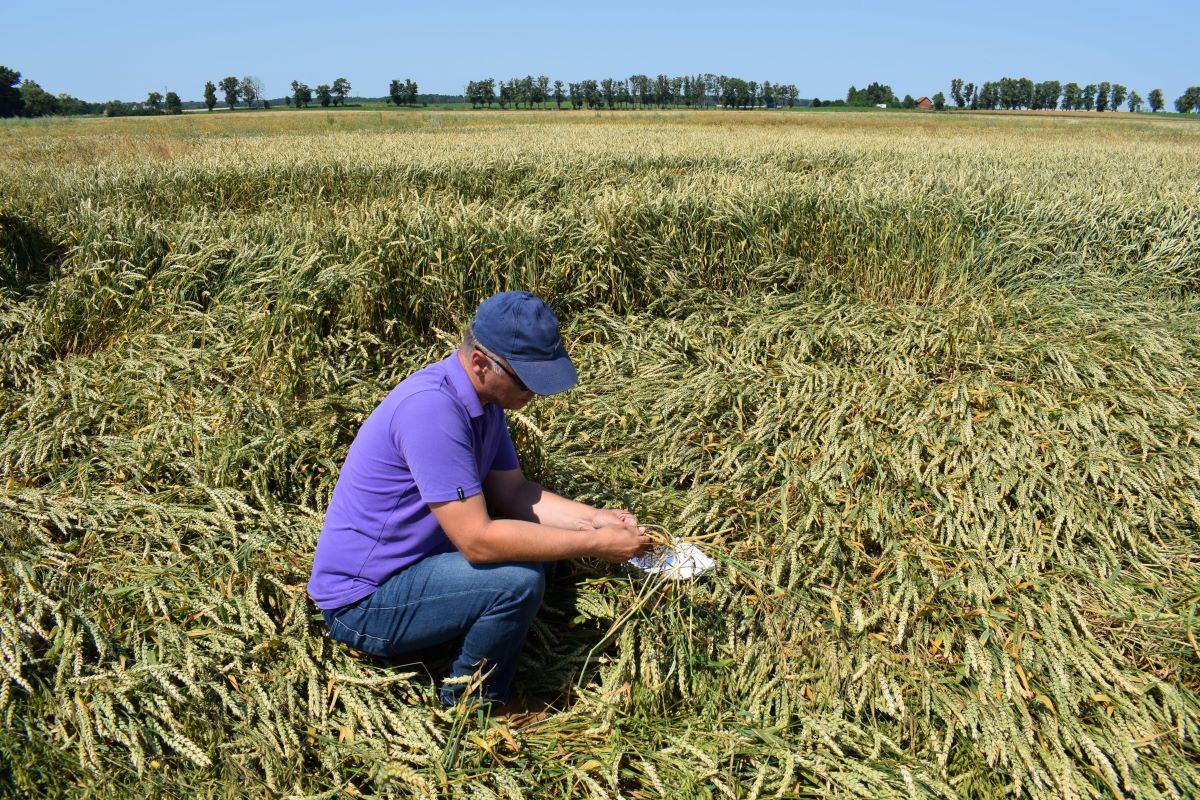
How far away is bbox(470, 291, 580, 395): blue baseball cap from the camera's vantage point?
2.10 m

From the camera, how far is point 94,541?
9.03ft

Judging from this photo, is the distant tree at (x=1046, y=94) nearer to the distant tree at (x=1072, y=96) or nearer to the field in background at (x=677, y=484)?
the distant tree at (x=1072, y=96)

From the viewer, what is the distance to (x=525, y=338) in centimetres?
210

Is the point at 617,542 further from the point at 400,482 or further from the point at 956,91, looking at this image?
the point at 956,91

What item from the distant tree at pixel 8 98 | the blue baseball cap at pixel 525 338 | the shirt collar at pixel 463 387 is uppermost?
the distant tree at pixel 8 98

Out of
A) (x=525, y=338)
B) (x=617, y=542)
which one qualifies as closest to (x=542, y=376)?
(x=525, y=338)

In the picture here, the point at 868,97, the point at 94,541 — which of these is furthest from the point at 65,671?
the point at 868,97

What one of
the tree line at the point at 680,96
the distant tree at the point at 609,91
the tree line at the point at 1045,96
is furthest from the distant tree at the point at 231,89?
the tree line at the point at 1045,96

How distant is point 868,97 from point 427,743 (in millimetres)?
118362

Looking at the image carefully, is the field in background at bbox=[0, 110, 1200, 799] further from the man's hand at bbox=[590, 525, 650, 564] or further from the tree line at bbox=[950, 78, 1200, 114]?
the tree line at bbox=[950, 78, 1200, 114]

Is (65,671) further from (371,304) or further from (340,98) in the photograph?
(340,98)

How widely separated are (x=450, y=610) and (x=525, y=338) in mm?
844

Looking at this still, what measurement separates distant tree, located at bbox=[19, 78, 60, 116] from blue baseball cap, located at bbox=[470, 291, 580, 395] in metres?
85.7

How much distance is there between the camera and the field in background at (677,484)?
221 cm
